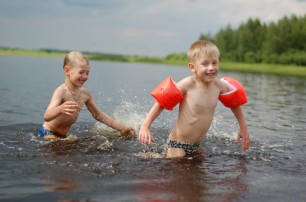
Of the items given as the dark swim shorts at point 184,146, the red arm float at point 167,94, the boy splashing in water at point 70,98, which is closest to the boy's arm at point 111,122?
the boy splashing in water at point 70,98

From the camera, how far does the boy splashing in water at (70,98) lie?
6.64 m

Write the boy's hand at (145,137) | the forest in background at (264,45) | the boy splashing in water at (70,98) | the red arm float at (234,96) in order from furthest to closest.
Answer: the forest in background at (264,45) < the boy splashing in water at (70,98) < the red arm float at (234,96) < the boy's hand at (145,137)

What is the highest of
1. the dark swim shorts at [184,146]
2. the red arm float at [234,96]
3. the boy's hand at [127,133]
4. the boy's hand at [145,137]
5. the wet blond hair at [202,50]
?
the wet blond hair at [202,50]

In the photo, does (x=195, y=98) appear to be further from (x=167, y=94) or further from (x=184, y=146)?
(x=184, y=146)

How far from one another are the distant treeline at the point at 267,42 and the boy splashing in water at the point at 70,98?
212ft

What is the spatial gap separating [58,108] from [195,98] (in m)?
1.87

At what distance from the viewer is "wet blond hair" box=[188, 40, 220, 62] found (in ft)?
17.7

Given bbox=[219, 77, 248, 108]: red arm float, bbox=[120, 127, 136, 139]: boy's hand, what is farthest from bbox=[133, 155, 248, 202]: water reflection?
bbox=[120, 127, 136, 139]: boy's hand

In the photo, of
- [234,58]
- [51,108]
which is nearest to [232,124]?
[51,108]

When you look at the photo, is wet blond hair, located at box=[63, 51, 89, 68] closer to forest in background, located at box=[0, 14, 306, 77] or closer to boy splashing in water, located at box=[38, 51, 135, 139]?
boy splashing in water, located at box=[38, 51, 135, 139]

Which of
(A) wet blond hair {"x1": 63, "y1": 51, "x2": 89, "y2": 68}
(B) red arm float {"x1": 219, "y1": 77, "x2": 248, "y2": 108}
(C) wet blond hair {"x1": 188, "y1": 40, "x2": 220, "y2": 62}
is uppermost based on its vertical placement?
(C) wet blond hair {"x1": 188, "y1": 40, "x2": 220, "y2": 62}

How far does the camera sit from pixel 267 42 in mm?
79688

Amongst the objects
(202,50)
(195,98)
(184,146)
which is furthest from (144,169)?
(202,50)

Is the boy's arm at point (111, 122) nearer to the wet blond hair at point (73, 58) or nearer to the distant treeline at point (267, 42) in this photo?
the wet blond hair at point (73, 58)
